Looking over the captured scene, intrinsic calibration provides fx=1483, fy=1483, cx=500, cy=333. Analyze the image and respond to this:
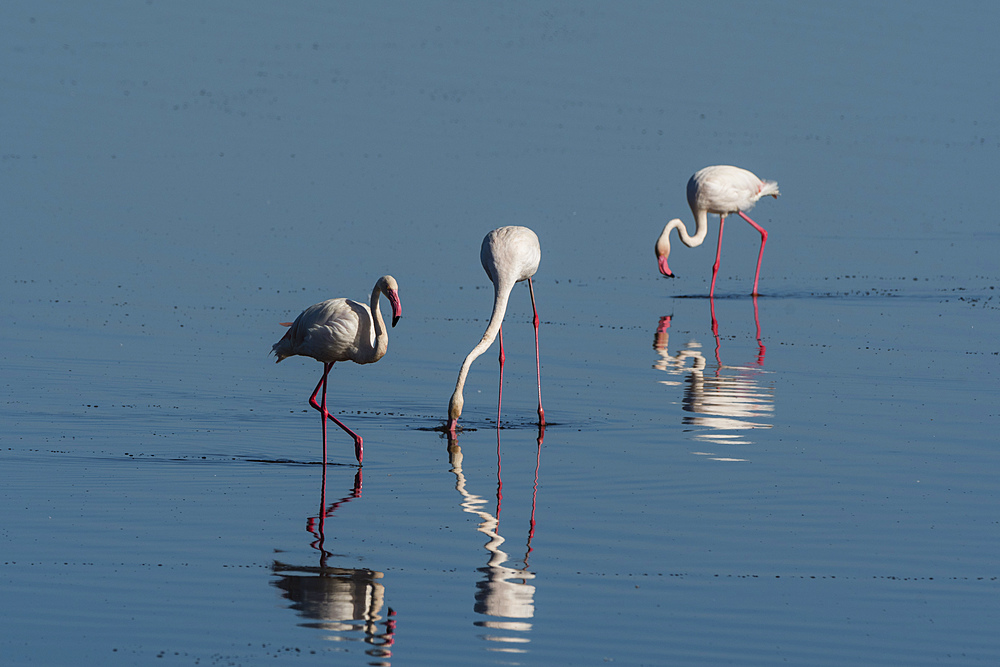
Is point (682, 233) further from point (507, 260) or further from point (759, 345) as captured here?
point (507, 260)

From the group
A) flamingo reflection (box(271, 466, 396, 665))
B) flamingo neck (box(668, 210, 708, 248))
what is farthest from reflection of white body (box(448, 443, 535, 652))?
flamingo neck (box(668, 210, 708, 248))

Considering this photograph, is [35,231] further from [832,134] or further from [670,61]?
[670,61]

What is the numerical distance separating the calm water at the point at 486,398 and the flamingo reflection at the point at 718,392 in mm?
52

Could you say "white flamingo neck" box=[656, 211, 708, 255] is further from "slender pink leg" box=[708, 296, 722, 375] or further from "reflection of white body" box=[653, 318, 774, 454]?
"reflection of white body" box=[653, 318, 774, 454]

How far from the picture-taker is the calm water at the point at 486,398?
254 inches

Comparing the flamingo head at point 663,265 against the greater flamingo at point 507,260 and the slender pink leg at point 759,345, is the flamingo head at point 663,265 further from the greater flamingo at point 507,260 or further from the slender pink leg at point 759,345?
the greater flamingo at point 507,260

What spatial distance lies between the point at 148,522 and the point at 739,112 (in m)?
29.4

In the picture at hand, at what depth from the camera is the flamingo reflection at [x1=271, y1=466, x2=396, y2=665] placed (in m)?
6.10

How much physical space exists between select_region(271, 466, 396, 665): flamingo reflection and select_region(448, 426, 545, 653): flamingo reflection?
433 millimetres

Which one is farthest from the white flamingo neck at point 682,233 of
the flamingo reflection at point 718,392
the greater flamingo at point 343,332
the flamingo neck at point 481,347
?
the greater flamingo at point 343,332

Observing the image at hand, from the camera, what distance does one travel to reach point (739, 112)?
35.4 meters

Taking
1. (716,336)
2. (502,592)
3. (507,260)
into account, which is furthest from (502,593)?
(716,336)

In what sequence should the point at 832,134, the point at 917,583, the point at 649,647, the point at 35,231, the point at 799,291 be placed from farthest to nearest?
the point at 832,134 → the point at 35,231 → the point at 799,291 → the point at 917,583 → the point at 649,647

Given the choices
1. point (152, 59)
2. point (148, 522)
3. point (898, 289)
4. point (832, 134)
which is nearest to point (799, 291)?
point (898, 289)
